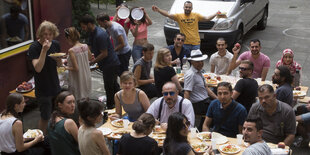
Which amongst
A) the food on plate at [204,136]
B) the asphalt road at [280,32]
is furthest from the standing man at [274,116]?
the asphalt road at [280,32]

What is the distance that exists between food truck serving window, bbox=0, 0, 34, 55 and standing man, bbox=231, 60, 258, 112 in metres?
4.87

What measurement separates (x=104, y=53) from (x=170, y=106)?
2670 mm

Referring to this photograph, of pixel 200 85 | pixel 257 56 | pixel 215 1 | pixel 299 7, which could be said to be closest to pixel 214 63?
pixel 257 56

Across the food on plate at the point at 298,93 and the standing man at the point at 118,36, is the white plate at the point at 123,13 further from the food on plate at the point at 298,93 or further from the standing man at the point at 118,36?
the food on plate at the point at 298,93

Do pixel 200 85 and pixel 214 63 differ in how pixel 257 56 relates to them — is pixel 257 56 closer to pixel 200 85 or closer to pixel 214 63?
pixel 214 63

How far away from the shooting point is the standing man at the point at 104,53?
28.4ft

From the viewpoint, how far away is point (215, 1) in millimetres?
13594

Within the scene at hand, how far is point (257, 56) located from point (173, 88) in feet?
10.6

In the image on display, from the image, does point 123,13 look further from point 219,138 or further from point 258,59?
point 219,138

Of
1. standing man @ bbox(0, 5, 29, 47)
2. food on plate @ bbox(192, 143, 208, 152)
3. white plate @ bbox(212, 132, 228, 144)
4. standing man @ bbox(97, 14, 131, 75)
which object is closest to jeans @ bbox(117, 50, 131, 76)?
standing man @ bbox(97, 14, 131, 75)

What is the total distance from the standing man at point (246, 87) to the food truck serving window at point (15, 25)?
4.87 meters

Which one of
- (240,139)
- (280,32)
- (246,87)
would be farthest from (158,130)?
(280,32)

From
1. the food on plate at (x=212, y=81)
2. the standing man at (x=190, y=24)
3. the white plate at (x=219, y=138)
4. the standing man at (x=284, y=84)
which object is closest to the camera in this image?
the white plate at (x=219, y=138)

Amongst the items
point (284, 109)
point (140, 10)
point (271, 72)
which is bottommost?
point (271, 72)
